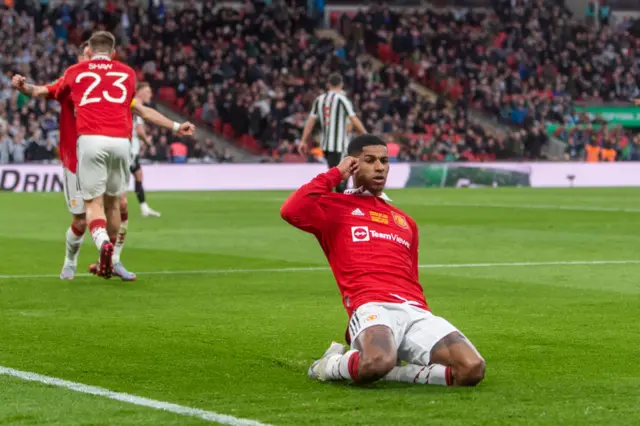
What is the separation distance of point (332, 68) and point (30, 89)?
109 feet

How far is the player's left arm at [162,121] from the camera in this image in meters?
12.0

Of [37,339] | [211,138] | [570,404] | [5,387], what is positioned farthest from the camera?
[211,138]

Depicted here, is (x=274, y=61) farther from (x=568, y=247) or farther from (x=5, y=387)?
(x=5, y=387)

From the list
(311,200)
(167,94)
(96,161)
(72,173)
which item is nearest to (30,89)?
(96,161)

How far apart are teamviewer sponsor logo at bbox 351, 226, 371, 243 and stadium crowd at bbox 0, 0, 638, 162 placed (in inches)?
1102

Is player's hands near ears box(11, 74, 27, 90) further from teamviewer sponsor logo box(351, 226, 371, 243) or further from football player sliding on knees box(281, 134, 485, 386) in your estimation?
teamviewer sponsor logo box(351, 226, 371, 243)

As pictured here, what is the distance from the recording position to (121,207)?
1380 centimetres

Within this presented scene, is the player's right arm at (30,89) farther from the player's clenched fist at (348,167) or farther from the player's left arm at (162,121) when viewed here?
the player's clenched fist at (348,167)

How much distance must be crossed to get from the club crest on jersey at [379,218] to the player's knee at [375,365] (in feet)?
3.44

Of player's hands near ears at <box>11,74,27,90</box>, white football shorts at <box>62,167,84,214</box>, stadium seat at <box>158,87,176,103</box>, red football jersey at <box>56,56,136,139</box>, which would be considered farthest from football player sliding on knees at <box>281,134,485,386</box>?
stadium seat at <box>158,87,176,103</box>

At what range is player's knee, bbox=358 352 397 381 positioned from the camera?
6633 millimetres

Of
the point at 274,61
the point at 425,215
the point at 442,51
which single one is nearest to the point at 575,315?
the point at 425,215

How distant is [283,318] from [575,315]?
2214 millimetres

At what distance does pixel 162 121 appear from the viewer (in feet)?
Result: 40.6
